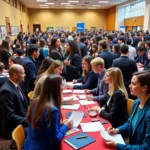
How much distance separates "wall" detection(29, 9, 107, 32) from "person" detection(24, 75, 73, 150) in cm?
2220

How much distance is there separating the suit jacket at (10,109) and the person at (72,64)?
2.04 metres

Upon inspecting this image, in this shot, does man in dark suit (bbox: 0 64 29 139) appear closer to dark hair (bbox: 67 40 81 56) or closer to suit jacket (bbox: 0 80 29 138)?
suit jacket (bbox: 0 80 29 138)

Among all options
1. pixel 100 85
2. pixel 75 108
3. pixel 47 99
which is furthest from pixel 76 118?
pixel 100 85

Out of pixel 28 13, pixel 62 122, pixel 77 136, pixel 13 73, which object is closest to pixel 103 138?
Answer: pixel 77 136

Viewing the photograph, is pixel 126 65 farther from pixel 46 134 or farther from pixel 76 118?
pixel 46 134

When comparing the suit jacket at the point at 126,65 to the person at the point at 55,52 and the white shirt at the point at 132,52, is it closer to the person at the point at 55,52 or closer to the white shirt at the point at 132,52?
the person at the point at 55,52

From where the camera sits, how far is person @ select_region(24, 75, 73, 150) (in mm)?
1700

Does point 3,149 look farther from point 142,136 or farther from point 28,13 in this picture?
point 28,13

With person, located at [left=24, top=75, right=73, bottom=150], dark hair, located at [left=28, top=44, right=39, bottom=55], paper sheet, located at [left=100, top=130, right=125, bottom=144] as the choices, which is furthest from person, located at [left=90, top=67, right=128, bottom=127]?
dark hair, located at [left=28, top=44, right=39, bottom=55]

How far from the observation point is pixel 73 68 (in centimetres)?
448

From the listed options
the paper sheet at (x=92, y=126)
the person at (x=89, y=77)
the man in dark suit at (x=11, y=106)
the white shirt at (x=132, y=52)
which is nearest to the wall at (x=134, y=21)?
the white shirt at (x=132, y=52)

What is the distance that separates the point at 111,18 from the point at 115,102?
2082 centimetres

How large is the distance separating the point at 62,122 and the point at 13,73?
1.12 metres

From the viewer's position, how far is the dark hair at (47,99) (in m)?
1.71
